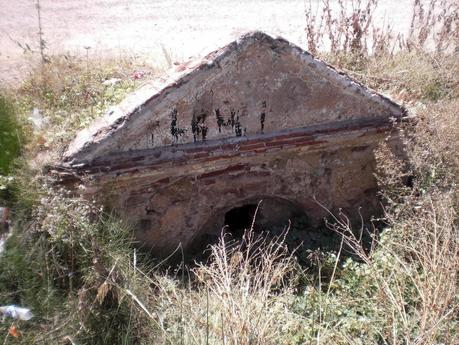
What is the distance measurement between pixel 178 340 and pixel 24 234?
1326 mm

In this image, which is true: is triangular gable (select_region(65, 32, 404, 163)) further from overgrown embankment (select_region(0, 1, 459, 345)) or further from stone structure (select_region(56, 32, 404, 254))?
overgrown embankment (select_region(0, 1, 459, 345))

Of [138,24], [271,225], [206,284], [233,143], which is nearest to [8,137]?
[233,143]

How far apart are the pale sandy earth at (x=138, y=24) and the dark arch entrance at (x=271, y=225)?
2742 mm

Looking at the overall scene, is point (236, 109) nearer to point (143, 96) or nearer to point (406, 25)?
point (143, 96)

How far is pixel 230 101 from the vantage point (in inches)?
147

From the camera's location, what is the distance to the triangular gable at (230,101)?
3.49 meters

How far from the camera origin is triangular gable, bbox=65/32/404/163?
349 cm

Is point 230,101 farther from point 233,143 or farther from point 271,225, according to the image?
point 271,225

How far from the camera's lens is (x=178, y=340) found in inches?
123

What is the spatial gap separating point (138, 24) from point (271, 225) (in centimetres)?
460

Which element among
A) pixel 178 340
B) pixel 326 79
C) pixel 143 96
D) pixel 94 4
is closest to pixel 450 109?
pixel 326 79

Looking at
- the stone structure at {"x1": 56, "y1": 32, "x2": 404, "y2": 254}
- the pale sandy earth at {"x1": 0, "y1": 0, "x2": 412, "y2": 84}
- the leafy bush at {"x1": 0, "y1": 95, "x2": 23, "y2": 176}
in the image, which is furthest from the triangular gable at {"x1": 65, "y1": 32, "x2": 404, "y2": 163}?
the pale sandy earth at {"x1": 0, "y1": 0, "x2": 412, "y2": 84}

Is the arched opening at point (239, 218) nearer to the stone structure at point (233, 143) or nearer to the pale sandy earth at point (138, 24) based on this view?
the stone structure at point (233, 143)

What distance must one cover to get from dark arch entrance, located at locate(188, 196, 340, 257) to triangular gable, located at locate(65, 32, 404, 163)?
834 mm
